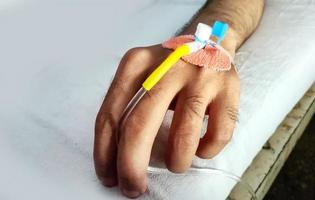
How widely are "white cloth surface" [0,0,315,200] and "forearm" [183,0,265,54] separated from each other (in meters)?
0.02

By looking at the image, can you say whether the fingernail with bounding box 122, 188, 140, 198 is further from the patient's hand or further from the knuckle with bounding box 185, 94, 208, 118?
the knuckle with bounding box 185, 94, 208, 118

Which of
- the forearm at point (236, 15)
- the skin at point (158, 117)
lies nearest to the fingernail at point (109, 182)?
the skin at point (158, 117)

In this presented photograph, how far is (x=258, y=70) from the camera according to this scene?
632 millimetres

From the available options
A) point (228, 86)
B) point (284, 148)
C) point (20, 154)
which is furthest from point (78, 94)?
point (284, 148)

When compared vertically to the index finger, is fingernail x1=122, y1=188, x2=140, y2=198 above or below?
below

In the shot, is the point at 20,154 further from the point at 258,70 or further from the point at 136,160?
the point at 258,70

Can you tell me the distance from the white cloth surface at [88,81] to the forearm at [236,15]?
18 millimetres

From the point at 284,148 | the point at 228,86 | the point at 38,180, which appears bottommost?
the point at 284,148

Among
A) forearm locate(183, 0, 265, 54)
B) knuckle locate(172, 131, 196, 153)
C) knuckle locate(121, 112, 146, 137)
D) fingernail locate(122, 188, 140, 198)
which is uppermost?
forearm locate(183, 0, 265, 54)

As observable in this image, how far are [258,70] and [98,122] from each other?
29 centimetres

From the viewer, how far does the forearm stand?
690 mm

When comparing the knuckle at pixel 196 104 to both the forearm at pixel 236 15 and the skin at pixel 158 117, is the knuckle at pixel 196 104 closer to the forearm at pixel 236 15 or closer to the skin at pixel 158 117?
the skin at pixel 158 117

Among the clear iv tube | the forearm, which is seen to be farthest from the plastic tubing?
the forearm

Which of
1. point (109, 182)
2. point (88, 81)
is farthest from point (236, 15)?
point (109, 182)
